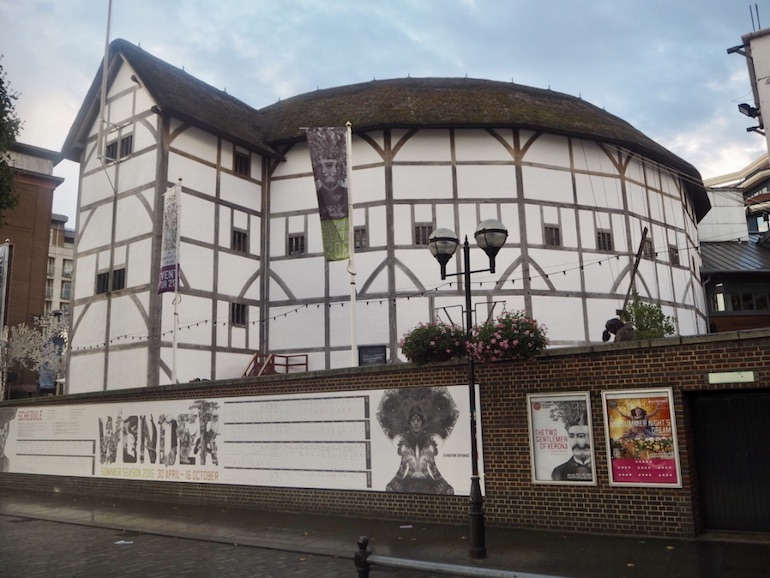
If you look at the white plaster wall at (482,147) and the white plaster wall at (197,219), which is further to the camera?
the white plaster wall at (482,147)

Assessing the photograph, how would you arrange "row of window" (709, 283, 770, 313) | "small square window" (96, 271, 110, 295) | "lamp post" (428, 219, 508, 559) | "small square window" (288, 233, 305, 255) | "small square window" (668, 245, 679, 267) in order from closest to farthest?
"lamp post" (428, 219, 508, 559) → "small square window" (96, 271, 110, 295) → "small square window" (288, 233, 305, 255) → "small square window" (668, 245, 679, 267) → "row of window" (709, 283, 770, 313)

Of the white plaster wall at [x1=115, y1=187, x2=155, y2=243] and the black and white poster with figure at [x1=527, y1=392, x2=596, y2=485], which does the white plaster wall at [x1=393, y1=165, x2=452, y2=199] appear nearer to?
the white plaster wall at [x1=115, y1=187, x2=155, y2=243]

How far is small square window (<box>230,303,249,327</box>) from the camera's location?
2470cm

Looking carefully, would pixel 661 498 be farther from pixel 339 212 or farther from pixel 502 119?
pixel 502 119

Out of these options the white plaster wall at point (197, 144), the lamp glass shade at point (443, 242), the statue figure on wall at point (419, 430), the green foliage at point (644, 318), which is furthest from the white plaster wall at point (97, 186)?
the green foliage at point (644, 318)

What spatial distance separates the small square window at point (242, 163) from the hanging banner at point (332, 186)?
363 inches

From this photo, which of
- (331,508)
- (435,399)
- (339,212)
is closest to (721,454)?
(435,399)

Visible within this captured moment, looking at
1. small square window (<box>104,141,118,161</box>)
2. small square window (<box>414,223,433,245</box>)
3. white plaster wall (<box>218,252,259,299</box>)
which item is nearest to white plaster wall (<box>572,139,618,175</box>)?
small square window (<box>414,223,433,245</box>)

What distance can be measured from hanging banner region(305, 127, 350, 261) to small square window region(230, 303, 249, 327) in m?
8.72

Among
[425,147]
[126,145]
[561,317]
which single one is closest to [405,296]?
[561,317]

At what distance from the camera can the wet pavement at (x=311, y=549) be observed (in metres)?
8.13

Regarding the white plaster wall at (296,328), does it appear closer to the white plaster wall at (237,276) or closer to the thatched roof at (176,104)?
the white plaster wall at (237,276)

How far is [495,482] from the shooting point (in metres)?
11.1

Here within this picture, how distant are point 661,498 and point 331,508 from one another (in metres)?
6.11
